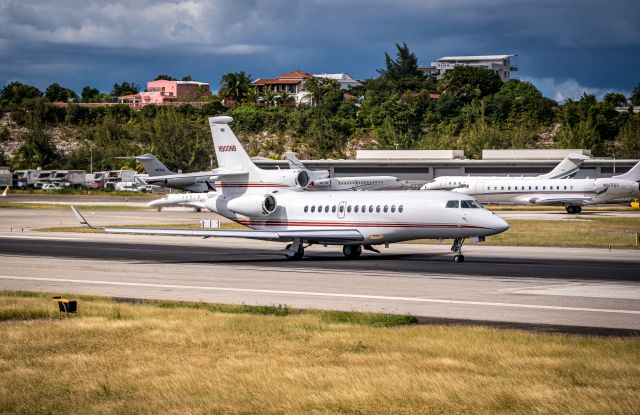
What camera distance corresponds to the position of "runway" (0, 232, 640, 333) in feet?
74.6

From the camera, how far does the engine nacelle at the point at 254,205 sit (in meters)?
39.6

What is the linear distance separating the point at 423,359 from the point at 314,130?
134 metres

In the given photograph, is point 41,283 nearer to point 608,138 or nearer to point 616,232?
point 616,232

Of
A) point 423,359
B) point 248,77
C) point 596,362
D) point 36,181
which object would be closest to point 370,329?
point 423,359

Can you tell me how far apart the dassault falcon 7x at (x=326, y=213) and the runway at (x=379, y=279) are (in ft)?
3.55

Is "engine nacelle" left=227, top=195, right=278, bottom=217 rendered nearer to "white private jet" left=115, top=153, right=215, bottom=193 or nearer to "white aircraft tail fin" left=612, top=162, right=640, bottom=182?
"white private jet" left=115, top=153, right=215, bottom=193

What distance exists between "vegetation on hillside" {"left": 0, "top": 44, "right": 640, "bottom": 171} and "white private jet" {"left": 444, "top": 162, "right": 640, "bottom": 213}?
5386cm

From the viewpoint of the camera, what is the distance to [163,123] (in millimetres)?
154125

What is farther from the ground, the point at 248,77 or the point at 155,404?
the point at 248,77

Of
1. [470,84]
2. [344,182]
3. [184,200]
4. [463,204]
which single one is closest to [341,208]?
[463,204]

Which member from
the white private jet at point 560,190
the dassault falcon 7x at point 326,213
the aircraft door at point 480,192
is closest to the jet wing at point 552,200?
the white private jet at point 560,190

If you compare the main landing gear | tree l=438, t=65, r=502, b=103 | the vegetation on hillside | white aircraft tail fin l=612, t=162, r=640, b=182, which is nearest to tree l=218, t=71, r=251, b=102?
the vegetation on hillside

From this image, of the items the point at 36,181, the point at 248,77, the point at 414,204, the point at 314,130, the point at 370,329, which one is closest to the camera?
the point at 370,329

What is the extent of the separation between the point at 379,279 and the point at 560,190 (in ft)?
167
